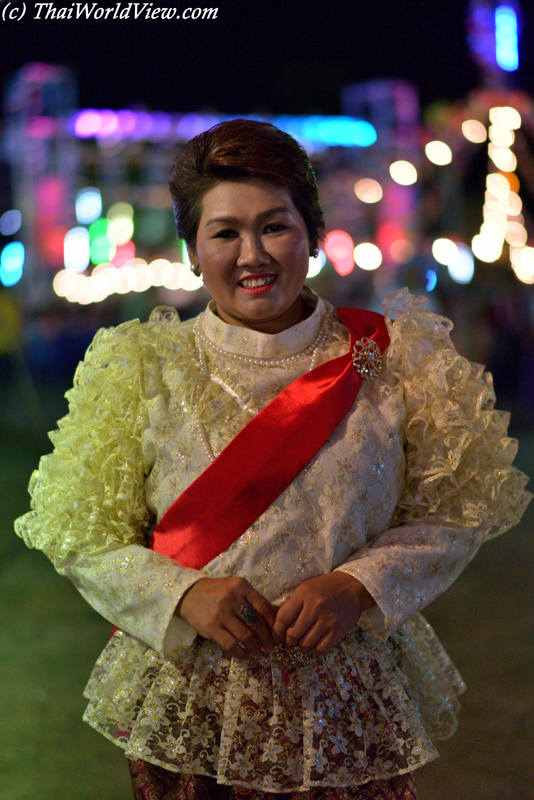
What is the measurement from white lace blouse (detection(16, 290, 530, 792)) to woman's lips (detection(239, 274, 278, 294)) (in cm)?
10

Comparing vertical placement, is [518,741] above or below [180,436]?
below

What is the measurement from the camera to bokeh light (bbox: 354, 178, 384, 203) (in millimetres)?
17141

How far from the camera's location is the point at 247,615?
1343 millimetres

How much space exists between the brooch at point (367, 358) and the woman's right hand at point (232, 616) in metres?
0.48

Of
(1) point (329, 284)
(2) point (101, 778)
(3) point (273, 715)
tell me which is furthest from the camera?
(1) point (329, 284)

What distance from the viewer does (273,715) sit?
141 cm

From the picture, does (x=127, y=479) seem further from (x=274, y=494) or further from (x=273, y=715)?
(x=273, y=715)

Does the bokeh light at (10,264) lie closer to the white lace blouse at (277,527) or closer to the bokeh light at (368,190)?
the bokeh light at (368,190)

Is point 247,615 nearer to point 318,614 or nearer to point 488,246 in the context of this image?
point 318,614

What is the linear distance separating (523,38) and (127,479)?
22.4 feet

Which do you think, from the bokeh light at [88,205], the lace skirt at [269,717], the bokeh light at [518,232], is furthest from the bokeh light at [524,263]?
the bokeh light at [88,205]

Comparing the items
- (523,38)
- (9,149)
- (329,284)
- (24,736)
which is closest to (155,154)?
(9,149)

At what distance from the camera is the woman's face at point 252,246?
1.51m

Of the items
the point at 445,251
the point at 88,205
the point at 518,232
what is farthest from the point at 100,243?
the point at 518,232
